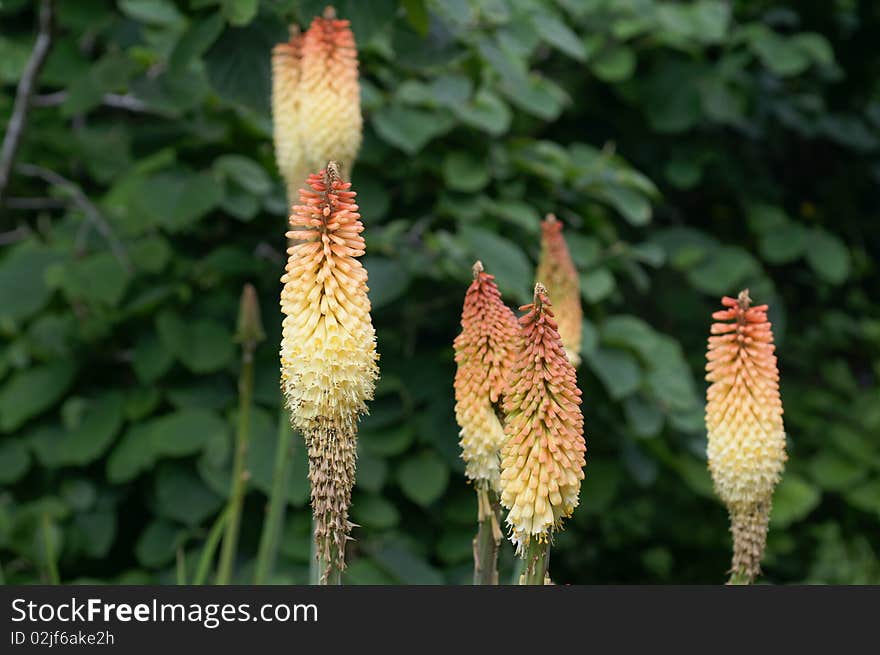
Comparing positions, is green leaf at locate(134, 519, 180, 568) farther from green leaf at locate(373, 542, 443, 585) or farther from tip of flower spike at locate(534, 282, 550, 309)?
tip of flower spike at locate(534, 282, 550, 309)

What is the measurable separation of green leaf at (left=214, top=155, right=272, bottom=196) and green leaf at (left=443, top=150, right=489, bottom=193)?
743 mm

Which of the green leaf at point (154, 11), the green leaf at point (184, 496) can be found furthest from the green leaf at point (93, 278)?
the green leaf at point (154, 11)

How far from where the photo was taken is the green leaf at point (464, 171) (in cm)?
402

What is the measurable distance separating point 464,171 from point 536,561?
282cm

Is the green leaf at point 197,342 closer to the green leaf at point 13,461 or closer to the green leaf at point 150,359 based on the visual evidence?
the green leaf at point 150,359

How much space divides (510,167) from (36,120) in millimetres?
2114

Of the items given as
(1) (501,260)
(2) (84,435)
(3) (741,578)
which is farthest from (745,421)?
(2) (84,435)

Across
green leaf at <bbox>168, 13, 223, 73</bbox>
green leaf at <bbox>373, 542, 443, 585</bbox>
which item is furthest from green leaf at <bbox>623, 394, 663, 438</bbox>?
green leaf at <bbox>168, 13, 223, 73</bbox>

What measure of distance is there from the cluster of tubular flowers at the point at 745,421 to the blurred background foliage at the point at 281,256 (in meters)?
1.49

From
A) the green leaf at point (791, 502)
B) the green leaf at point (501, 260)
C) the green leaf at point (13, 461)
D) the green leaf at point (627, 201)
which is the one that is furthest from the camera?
the green leaf at point (791, 502)

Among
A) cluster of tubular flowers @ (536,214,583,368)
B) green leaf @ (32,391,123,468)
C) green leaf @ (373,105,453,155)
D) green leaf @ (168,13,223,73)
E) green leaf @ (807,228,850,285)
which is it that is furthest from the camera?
green leaf @ (807,228,850,285)

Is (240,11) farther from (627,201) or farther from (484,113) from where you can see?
(627,201)

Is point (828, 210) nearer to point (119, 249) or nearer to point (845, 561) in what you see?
point (845, 561)

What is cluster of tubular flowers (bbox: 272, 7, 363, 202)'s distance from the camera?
2229 millimetres
